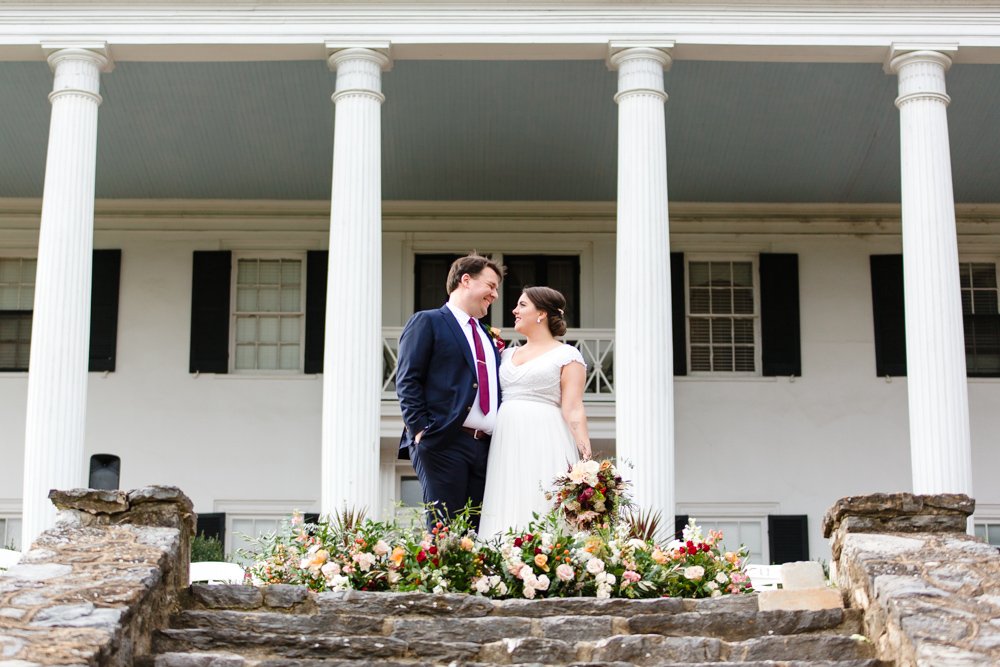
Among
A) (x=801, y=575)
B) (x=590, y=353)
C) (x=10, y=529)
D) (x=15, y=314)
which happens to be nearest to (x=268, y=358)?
(x=15, y=314)

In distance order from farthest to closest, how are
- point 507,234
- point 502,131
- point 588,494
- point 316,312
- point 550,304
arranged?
point 507,234, point 316,312, point 502,131, point 550,304, point 588,494

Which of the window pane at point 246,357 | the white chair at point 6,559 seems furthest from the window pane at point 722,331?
the white chair at point 6,559

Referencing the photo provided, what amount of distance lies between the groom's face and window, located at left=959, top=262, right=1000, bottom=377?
474 inches

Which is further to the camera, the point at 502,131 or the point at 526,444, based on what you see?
the point at 502,131

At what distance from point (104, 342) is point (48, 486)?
18.5ft

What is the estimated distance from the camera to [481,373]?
821 cm

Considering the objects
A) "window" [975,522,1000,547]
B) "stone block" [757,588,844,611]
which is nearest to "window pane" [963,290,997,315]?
"window" [975,522,1000,547]

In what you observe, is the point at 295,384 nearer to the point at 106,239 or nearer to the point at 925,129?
the point at 106,239

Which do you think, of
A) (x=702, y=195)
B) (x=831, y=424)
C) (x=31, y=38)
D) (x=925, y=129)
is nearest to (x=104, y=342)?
(x=31, y=38)

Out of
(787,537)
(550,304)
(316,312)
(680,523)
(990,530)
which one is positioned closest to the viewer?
(550,304)

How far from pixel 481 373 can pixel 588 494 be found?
93cm

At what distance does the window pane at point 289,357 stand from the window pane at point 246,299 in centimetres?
66

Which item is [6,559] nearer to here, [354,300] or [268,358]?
[354,300]

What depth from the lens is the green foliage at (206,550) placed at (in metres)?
15.7
